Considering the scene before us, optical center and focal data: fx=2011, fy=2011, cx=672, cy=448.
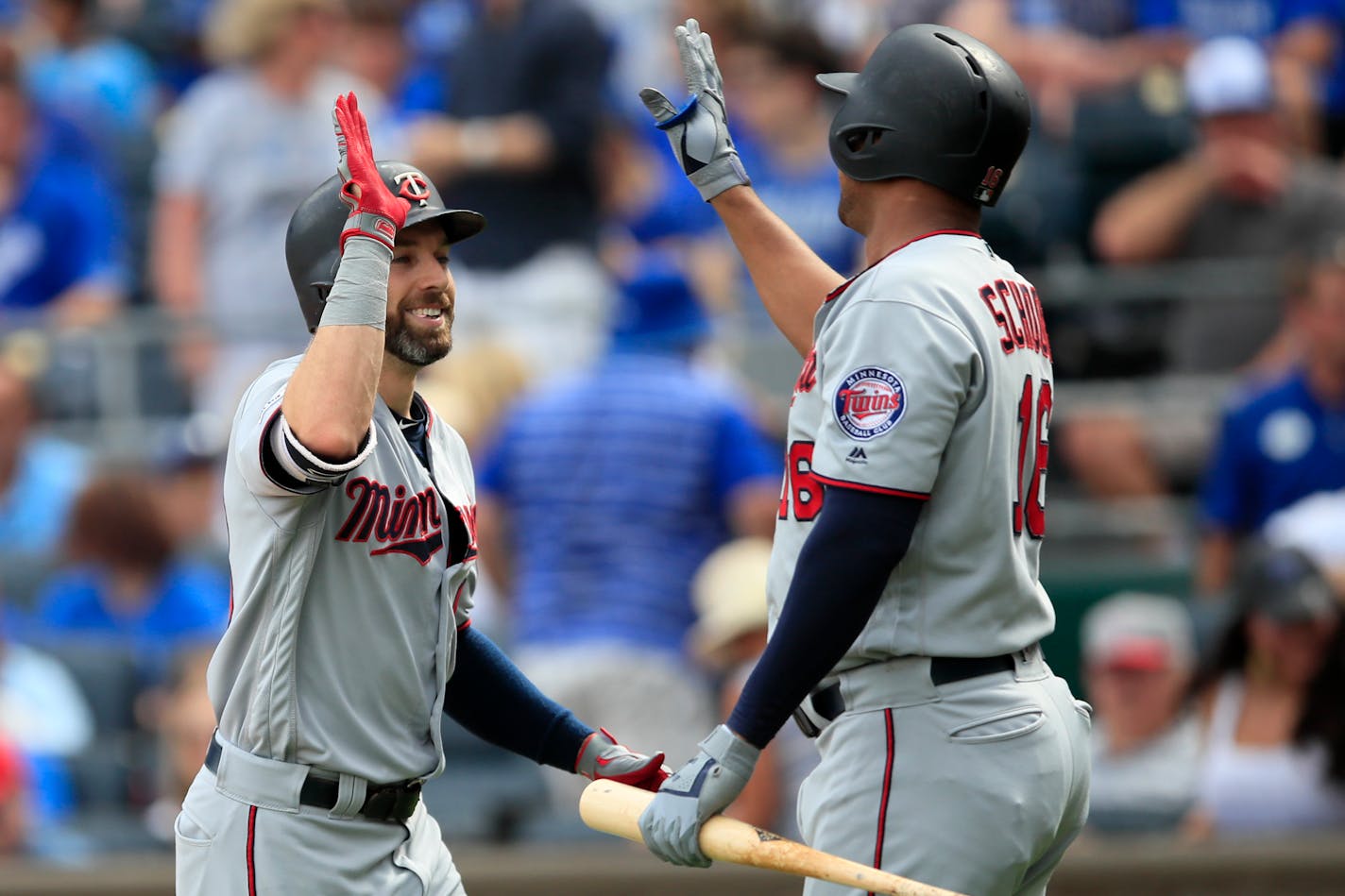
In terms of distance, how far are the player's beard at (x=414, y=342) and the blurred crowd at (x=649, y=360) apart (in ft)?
8.59

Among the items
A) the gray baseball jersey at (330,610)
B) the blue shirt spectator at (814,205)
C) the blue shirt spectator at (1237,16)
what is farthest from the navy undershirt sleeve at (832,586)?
the blue shirt spectator at (1237,16)

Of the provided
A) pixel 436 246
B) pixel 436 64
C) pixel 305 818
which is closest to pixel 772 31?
pixel 436 64

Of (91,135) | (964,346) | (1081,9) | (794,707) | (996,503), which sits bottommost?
(794,707)

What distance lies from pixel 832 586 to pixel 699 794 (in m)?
0.42

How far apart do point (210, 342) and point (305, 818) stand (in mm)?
Result: 4919

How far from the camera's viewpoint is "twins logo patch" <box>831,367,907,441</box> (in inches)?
130

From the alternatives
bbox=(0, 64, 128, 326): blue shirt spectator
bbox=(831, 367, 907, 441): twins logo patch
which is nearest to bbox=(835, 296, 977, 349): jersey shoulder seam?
bbox=(831, 367, 907, 441): twins logo patch

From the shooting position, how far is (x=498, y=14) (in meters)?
8.57

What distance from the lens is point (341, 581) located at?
3477 mm

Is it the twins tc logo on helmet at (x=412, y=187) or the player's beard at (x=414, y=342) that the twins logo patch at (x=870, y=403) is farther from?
the twins tc logo on helmet at (x=412, y=187)

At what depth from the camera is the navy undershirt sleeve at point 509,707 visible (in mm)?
3889

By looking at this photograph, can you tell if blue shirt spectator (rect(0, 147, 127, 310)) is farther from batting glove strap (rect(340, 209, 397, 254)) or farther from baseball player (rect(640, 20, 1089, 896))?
baseball player (rect(640, 20, 1089, 896))

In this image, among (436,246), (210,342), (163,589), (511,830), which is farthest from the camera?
(210,342)

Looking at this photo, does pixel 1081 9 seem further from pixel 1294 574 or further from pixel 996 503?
pixel 996 503
